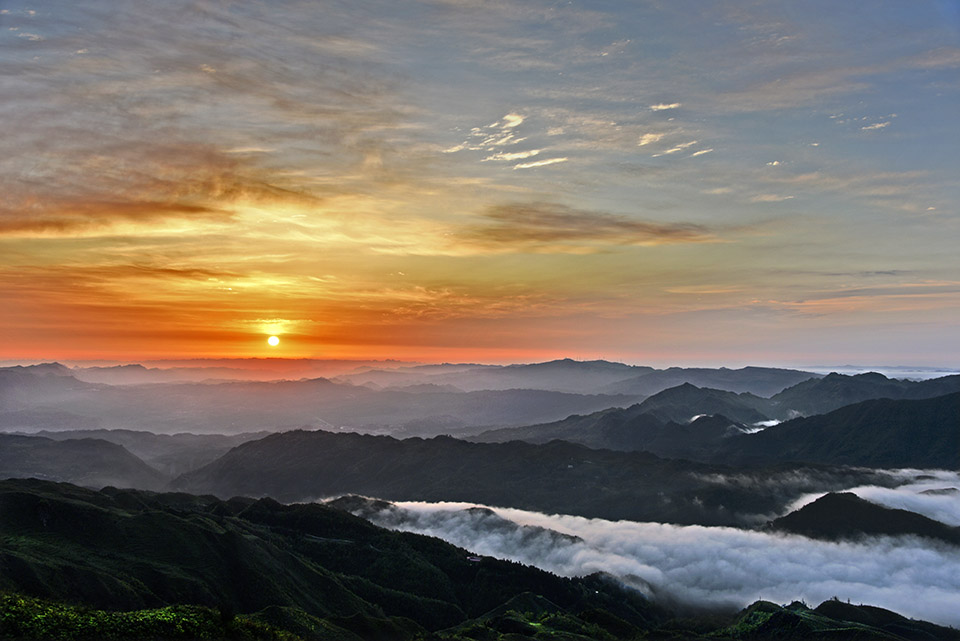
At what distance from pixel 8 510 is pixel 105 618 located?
344 ft

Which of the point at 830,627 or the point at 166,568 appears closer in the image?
the point at 166,568

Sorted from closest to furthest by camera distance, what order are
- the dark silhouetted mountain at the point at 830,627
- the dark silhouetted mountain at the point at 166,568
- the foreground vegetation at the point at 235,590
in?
1. the foreground vegetation at the point at 235,590
2. the dark silhouetted mountain at the point at 166,568
3. the dark silhouetted mountain at the point at 830,627

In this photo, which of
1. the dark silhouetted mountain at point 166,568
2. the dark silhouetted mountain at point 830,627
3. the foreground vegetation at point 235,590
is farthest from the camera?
the dark silhouetted mountain at point 830,627

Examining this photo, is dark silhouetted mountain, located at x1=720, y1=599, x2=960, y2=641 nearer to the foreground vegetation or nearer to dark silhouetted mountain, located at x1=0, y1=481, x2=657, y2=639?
the foreground vegetation

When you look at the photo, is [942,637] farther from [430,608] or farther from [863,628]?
[430,608]

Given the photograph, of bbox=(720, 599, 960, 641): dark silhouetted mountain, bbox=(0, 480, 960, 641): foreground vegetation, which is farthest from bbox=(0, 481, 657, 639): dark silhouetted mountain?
bbox=(720, 599, 960, 641): dark silhouetted mountain

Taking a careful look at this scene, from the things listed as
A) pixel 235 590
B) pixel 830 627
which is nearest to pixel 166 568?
pixel 235 590

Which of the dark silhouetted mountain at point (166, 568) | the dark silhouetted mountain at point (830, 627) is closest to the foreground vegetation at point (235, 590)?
the dark silhouetted mountain at point (166, 568)

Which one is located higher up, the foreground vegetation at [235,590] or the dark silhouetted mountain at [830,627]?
the foreground vegetation at [235,590]

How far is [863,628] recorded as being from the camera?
168875mm

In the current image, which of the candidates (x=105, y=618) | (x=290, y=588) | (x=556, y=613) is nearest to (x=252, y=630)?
(x=105, y=618)

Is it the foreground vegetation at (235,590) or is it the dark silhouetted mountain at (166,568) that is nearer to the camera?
Result: the foreground vegetation at (235,590)

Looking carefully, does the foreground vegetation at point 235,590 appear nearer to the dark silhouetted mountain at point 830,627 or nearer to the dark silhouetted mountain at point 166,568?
the dark silhouetted mountain at point 166,568

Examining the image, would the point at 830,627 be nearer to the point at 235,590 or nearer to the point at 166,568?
the point at 235,590
